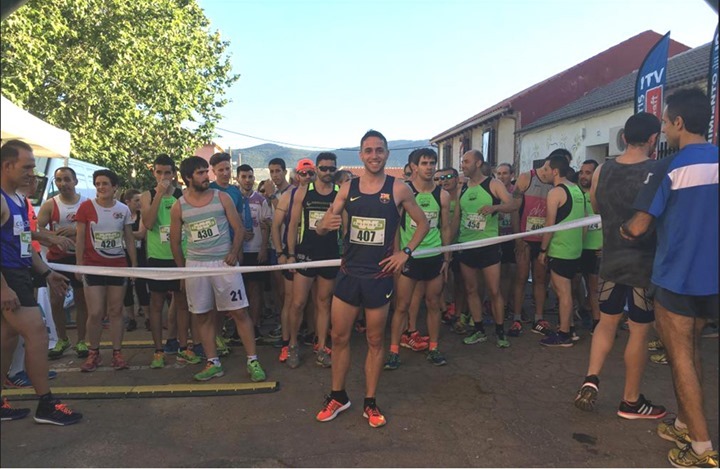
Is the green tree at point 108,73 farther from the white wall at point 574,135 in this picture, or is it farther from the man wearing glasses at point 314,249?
the white wall at point 574,135

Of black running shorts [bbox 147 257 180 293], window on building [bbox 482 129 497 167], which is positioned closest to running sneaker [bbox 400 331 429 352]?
black running shorts [bbox 147 257 180 293]

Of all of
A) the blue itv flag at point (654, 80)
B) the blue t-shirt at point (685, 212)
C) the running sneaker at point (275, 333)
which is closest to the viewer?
the blue t-shirt at point (685, 212)

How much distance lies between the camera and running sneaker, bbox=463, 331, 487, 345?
5.59 m

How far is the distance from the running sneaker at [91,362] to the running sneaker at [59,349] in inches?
23.8

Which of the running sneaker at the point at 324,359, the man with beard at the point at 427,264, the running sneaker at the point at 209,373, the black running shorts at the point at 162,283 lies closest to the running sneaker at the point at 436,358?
the man with beard at the point at 427,264

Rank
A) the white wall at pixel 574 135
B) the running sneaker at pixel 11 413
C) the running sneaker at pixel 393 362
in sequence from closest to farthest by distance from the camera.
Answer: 1. the running sneaker at pixel 11 413
2. the running sneaker at pixel 393 362
3. the white wall at pixel 574 135

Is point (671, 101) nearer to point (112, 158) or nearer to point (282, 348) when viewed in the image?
point (282, 348)

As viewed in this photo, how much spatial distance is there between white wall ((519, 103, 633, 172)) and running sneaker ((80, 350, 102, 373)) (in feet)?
43.6

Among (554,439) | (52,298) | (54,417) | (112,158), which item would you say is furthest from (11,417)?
(112,158)

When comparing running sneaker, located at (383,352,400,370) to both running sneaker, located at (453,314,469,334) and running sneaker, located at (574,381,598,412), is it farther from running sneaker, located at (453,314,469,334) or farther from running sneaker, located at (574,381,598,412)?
running sneaker, located at (574,381,598,412)

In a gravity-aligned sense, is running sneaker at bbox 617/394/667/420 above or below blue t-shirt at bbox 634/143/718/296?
below

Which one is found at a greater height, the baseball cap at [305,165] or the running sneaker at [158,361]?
the baseball cap at [305,165]

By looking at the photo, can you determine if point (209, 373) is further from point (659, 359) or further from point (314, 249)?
point (659, 359)

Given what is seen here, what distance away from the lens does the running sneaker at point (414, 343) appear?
539 centimetres
